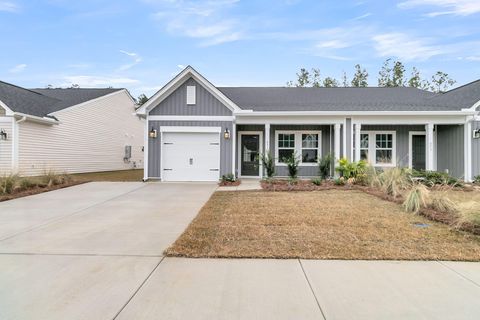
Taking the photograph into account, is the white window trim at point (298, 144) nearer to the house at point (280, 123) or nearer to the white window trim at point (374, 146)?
the house at point (280, 123)

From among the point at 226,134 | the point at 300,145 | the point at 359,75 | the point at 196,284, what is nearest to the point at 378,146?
the point at 300,145

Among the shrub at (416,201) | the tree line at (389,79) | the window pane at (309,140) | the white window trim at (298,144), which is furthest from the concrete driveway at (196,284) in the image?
the tree line at (389,79)

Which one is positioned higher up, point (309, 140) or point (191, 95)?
point (191, 95)

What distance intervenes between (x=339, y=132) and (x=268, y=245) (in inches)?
419

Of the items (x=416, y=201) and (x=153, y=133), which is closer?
(x=416, y=201)

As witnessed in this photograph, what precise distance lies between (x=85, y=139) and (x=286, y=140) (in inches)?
505

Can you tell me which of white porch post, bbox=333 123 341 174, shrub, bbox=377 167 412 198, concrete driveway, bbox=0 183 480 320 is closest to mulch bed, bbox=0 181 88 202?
concrete driveway, bbox=0 183 480 320

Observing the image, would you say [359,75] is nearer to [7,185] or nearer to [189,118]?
[189,118]

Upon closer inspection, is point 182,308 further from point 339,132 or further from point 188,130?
point 339,132

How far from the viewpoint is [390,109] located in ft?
45.6

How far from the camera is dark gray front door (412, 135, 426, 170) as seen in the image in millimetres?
15406

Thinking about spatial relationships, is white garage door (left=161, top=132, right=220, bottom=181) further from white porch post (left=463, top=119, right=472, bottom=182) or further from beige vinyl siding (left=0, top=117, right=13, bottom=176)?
white porch post (left=463, top=119, right=472, bottom=182)

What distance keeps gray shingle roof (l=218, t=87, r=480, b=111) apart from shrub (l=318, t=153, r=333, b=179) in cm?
224

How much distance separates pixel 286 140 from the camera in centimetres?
1547
